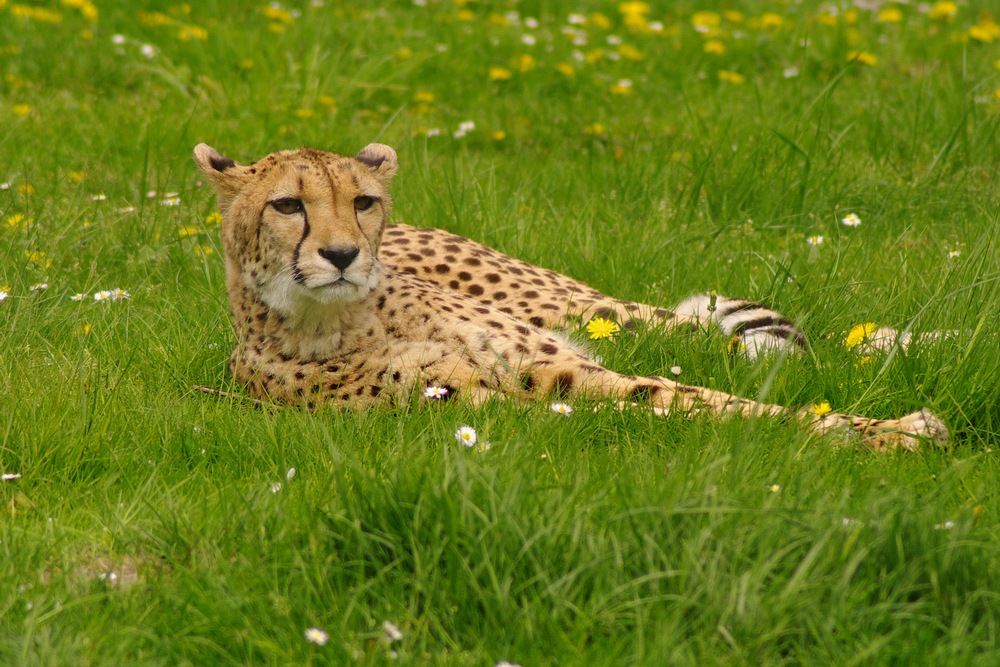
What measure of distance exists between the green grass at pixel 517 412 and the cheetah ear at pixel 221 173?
59 cm

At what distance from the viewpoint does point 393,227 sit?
497 cm

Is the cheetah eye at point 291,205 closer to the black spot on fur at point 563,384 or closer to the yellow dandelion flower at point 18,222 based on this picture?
the black spot on fur at point 563,384

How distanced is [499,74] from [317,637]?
6057mm

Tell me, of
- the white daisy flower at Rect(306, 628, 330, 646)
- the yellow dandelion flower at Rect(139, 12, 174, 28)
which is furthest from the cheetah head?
the yellow dandelion flower at Rect(139, 12, 174, 28)

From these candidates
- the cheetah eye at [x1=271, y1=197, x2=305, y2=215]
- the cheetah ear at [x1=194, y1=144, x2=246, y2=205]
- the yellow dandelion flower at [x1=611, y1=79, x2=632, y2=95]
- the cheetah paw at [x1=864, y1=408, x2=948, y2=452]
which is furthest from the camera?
the yellow dandelion flower at [x1=611, y1=79, x2=632, y2=95]

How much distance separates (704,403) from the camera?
347cm

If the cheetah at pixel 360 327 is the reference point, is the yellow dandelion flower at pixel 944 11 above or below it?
below

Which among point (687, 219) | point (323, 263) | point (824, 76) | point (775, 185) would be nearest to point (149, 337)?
point (323, 263)

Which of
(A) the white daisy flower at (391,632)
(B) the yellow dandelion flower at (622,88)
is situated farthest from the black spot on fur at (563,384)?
(B) the yellow dandelion flower at (622,88)

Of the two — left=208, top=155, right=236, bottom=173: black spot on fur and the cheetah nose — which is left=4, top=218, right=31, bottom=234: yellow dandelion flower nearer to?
left=208, top=155, right=236, bottom=173: black spot on fur

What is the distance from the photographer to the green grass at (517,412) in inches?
96.9

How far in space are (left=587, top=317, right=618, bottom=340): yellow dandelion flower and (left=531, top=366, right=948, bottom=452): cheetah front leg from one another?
34 cm

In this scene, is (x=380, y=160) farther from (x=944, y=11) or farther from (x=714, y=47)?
(x=944, y=11)

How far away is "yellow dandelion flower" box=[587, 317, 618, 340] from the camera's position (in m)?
4.11
